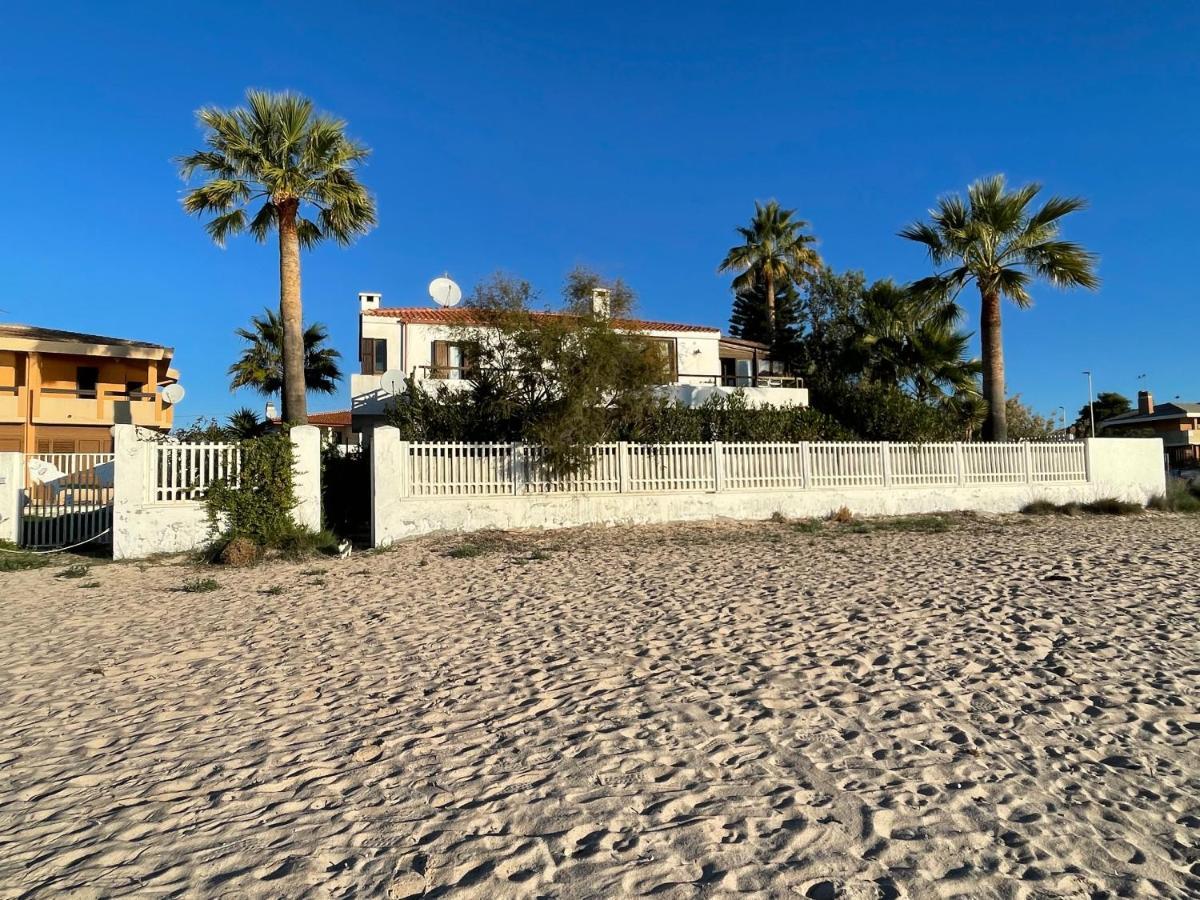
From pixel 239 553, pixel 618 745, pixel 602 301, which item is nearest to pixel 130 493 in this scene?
pixel 239 553

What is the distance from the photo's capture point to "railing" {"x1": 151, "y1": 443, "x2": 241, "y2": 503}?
11516 mm

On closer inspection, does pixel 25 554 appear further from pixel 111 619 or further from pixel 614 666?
pixel 614 666

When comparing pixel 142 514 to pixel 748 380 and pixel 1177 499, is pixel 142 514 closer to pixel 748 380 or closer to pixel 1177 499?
pixel 748 380

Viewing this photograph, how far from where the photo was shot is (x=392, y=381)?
2136 centimetres

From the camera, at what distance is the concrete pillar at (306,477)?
1193cm

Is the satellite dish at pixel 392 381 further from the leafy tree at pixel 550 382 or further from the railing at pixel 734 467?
the railing at pixel 734 467

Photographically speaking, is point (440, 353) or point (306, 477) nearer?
point (306, 477)

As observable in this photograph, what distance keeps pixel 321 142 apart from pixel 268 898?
54.2 feet

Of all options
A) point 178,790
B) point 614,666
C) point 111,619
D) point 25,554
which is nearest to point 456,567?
point 111,619

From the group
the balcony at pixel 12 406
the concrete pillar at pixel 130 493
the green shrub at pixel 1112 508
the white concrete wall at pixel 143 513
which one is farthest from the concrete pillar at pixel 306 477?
the green shrub at pixel 1112 508

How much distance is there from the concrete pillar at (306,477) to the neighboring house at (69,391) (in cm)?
1520

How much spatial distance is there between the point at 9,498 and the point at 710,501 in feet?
43.3

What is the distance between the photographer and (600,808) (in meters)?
3.01

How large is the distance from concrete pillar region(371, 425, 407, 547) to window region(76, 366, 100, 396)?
1890 cm
